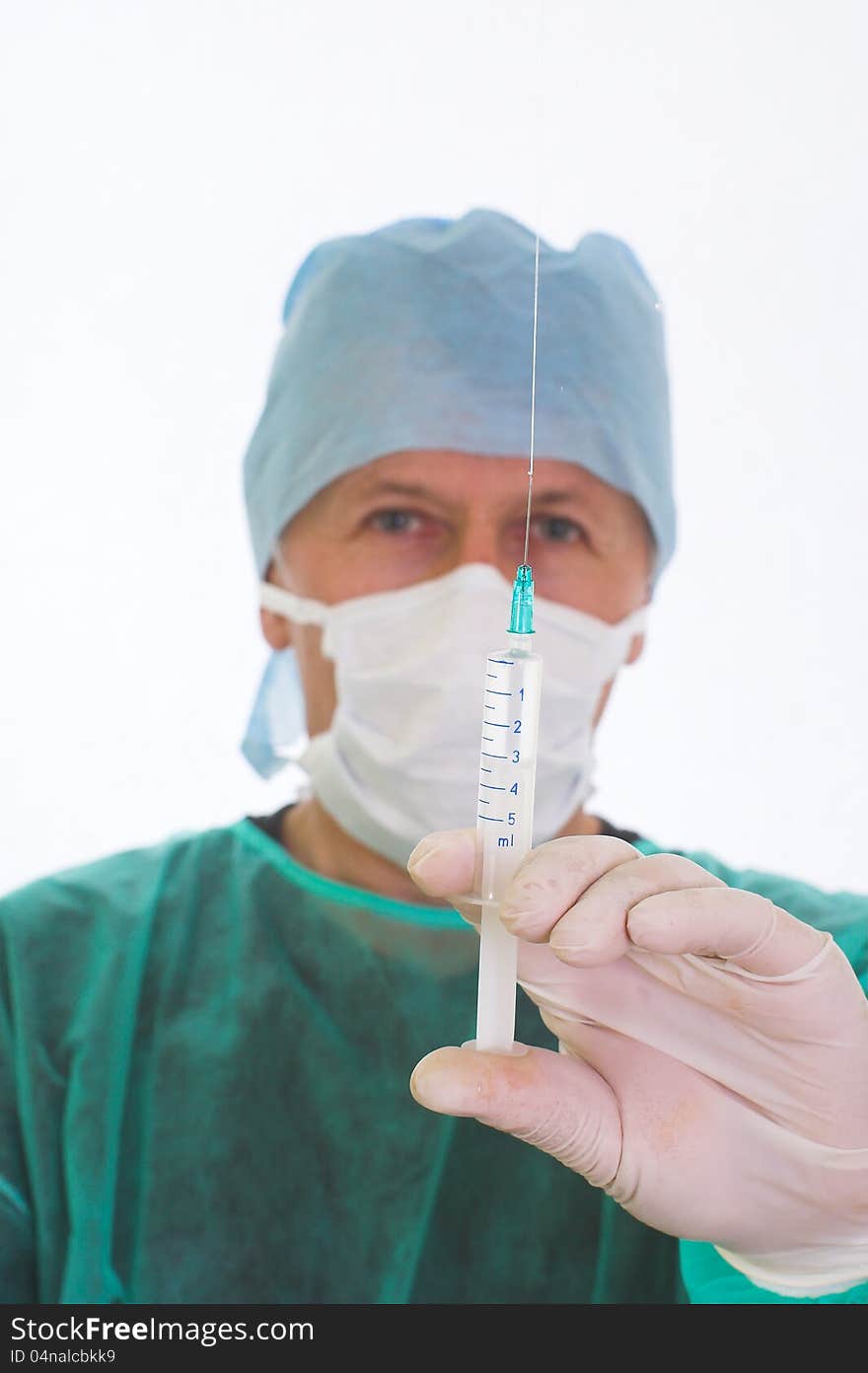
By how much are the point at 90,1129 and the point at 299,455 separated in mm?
811

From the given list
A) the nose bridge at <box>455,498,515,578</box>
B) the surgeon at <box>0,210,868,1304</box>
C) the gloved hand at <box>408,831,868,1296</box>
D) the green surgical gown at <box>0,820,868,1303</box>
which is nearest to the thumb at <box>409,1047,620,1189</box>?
the gloved hand at <box>408,831,868,1296</box>

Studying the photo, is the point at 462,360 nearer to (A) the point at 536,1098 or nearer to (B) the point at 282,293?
(B) the point at 282,293

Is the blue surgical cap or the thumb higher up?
the blue surgical cap

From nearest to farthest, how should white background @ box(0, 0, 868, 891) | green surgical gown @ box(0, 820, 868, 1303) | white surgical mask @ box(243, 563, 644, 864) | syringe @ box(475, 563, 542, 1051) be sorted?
syringe @ box(475, 563, 542, 1051)
green surgical gown @ box(0, 820, 868, 1303)
white surgical mask @ box(243, 563, 644, 864)
white background @ box(0, 0, 868, 891)

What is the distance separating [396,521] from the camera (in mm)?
1419

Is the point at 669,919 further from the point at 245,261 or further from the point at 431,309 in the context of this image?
the point at 245,261

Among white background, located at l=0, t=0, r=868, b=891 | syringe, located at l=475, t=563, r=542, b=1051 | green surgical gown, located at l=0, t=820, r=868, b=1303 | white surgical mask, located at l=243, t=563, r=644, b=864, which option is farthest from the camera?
white background, located at l=0, t=0, r=868, b=891

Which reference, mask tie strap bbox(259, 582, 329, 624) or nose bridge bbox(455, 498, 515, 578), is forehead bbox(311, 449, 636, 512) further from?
mask tie strap bbox(259, 582, 329, 624)

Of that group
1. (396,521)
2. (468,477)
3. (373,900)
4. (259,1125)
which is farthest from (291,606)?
(259,1125)

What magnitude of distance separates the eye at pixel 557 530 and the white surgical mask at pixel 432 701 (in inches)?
3.6

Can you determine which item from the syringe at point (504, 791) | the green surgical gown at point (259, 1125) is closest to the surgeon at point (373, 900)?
the green surgical gown at point (259, 1125)

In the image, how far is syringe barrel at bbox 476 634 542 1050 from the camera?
2.64ft

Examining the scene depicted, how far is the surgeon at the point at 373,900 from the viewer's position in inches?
47.8

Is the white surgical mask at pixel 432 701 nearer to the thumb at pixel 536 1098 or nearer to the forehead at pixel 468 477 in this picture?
the forehead at pixel 468 477
